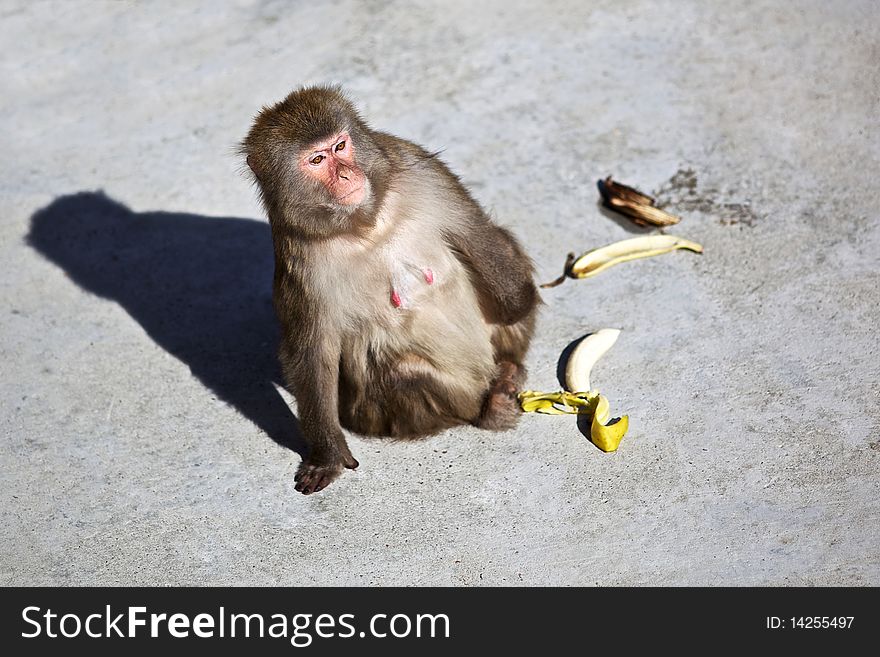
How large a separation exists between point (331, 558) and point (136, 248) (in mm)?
2767

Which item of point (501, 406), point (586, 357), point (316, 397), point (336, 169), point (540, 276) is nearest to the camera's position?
point (336, 169)

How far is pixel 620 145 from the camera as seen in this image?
701 cm

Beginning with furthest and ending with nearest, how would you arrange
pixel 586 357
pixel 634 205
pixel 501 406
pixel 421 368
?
1. pixel 634 205
2. pixel 586 357
3. pixel 501 406
4. pixel 421 368

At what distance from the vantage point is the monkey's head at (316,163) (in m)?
4.57

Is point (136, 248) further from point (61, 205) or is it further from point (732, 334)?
point (732, 334)

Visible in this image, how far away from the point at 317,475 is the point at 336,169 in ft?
4.67

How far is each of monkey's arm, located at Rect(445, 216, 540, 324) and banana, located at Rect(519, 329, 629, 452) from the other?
436 mm

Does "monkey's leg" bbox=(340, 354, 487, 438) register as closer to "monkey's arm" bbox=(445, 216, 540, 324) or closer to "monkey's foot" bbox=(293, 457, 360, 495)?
"monkey's foot" bbox=(293, 457, 360, 495)

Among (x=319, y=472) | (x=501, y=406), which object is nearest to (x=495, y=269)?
(x=501, y=406)

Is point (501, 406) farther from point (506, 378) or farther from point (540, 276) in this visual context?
point (540, 276)

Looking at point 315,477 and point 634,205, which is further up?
point 634,205

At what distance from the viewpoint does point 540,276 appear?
623 centimetres

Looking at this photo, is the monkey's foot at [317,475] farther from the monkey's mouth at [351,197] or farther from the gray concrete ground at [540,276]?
the monkey's mouth at [351,197]

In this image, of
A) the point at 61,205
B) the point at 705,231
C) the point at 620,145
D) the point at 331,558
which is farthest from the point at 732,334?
the point at 61,205
